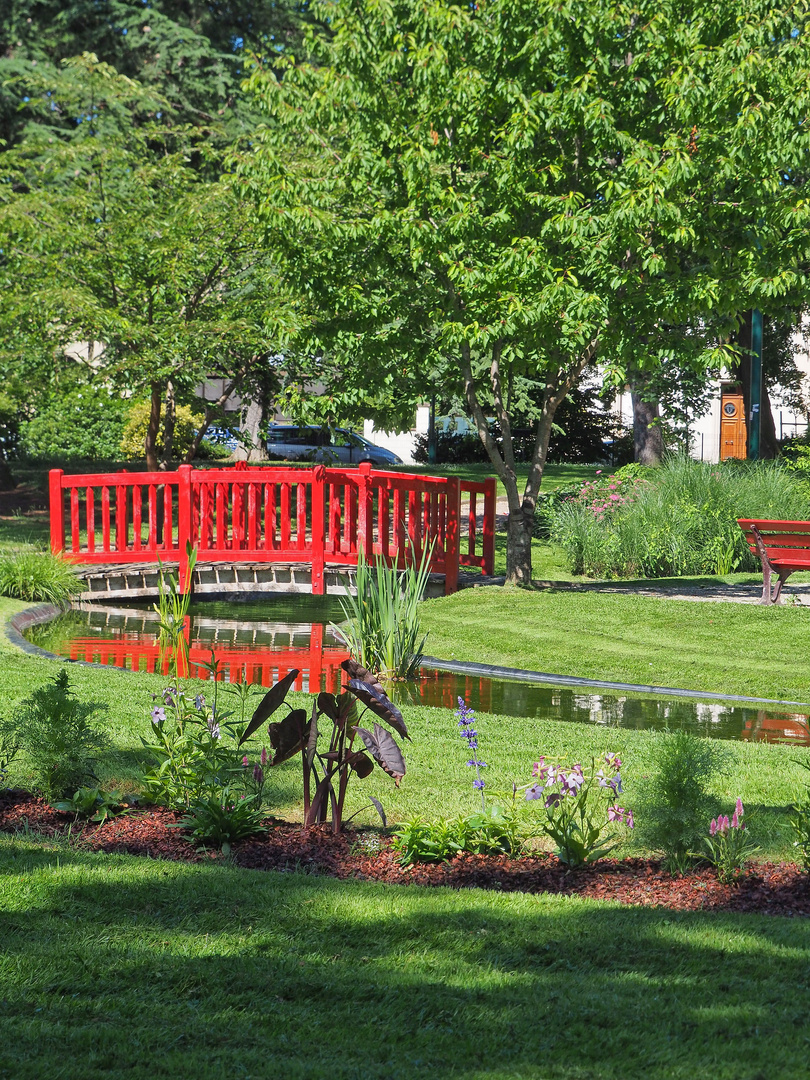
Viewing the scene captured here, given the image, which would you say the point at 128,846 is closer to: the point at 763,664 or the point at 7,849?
the point at 7,849

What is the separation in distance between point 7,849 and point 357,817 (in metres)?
1.59

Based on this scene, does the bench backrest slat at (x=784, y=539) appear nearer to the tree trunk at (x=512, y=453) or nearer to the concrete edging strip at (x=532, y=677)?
the tree trunk at (x=512, y=453)

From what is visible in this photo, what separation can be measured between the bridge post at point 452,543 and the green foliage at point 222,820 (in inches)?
382

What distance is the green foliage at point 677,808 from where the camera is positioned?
4.59m

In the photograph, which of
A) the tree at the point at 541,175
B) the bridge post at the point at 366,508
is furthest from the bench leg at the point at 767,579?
the bridge post at the point at 366,508

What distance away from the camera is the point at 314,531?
47.3 ft

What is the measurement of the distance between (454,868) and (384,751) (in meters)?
0.54

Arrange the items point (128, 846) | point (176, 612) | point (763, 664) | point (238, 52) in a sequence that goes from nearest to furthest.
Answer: point (128, 846), point (176, 612), point (763, 664), point (238, 52)

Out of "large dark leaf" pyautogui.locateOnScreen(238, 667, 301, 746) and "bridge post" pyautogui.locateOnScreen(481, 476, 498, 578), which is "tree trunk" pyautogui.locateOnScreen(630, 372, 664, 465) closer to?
"bridge post" pyautogui.locateOnScreen(481, 476, 498, 578)

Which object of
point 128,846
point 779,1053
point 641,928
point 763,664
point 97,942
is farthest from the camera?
point 763,664

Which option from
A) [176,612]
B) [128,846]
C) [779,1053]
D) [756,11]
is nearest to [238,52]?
[756,11]

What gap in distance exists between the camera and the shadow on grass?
9.61 feet

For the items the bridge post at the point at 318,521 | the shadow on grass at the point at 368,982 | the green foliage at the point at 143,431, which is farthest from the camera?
the green foliage at the point at 143,431

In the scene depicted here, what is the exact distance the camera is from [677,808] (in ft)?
15.3
